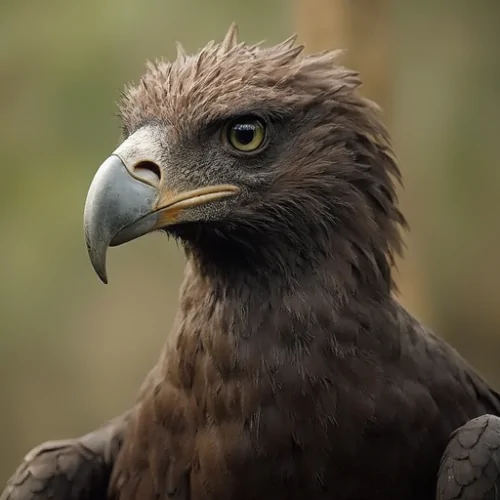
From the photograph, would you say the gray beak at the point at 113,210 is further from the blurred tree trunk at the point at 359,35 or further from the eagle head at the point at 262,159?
the blurred tree trunk at the point at 359,35

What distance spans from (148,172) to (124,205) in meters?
0.13

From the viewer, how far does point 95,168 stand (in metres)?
5.19

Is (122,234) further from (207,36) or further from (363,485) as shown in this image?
(207,36)

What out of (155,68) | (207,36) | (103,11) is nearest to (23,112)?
(103,11)

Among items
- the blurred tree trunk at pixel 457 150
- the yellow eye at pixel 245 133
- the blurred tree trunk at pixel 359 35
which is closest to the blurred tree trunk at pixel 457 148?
the blurred tree trunk at pixel 457 150

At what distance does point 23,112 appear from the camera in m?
5.15

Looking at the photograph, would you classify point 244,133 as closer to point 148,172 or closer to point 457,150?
point 148,172

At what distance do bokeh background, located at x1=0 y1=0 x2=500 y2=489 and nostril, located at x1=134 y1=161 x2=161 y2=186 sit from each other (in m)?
2.53

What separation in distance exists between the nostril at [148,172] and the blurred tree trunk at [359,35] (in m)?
1.40

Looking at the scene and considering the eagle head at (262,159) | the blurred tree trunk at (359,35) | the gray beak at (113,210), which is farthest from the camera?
the blurred tree trunk at (359,35)

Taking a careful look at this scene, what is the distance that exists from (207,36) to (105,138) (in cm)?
80

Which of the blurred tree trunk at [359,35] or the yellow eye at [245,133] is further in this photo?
the blurred tree trunk at [359,35]

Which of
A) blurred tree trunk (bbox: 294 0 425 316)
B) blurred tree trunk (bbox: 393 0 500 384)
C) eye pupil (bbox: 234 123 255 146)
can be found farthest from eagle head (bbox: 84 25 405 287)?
blurred tree trunk (bbox: 393 0 500 384)

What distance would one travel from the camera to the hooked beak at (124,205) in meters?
2.16
